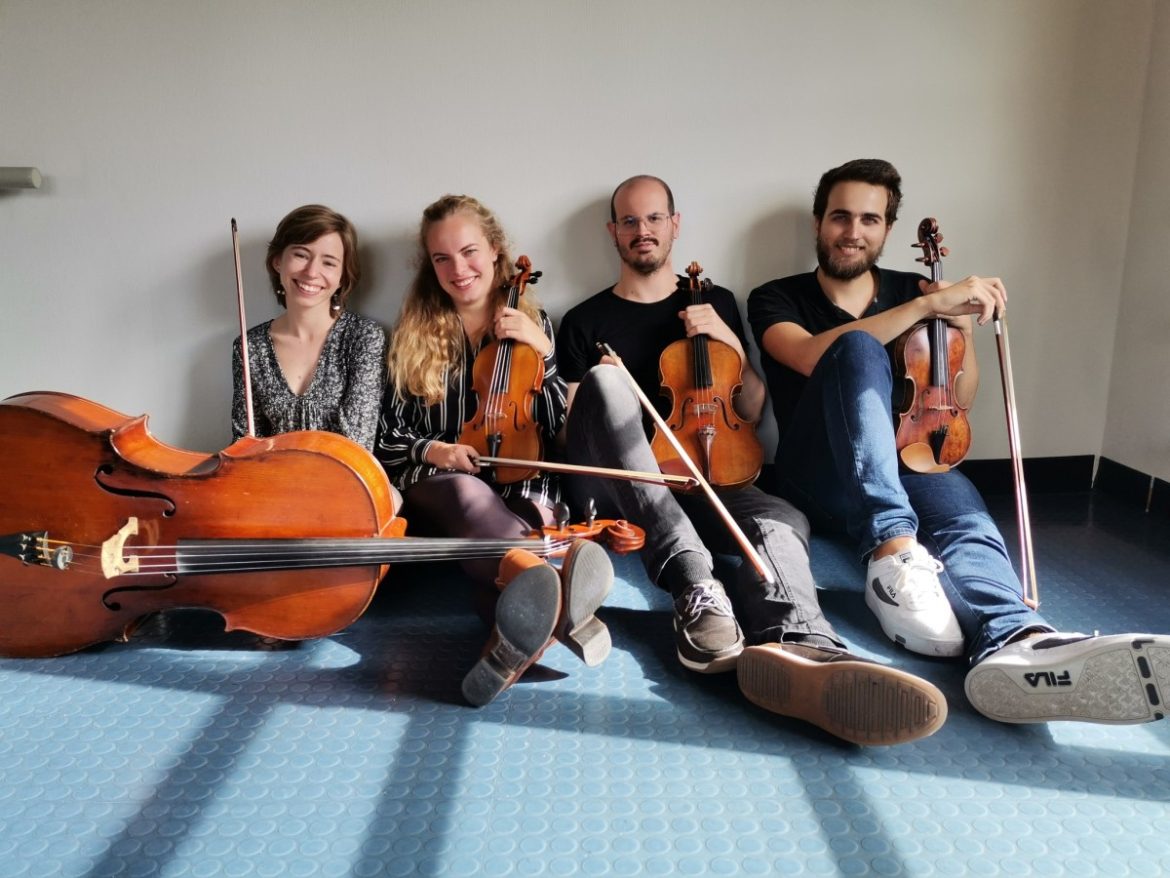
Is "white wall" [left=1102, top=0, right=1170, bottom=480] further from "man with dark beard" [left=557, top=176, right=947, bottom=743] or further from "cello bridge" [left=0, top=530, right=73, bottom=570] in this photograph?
"cello bridge" [left=0, top=530, right=73, bottom=570]

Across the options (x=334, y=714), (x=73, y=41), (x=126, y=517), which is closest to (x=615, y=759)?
(x=334, y=714)

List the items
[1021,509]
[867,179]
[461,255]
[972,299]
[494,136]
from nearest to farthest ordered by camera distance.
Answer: [1021,509] → [972,299] → [461,255] → [867,179] → [494,136]

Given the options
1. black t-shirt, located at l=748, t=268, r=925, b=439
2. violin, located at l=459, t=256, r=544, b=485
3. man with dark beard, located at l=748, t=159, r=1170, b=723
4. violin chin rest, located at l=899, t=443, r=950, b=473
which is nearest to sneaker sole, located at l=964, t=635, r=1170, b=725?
man with dark beard, located at l=748, t=159, r=1170, b=723

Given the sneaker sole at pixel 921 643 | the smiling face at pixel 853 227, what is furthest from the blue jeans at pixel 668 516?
the smiling face at pixel 853 227

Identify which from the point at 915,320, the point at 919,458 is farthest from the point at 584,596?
the point at 915,320

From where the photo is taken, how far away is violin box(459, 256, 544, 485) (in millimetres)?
1923

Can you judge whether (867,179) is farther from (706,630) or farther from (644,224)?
(706,630)

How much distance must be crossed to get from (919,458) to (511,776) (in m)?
1.19

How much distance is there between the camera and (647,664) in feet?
5.25

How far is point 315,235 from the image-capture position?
82.7 inches

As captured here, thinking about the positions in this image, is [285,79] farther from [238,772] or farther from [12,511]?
[238,772]

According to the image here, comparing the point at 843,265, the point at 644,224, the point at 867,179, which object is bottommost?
the point at 843,265

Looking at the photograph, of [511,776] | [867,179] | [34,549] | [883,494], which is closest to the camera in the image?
[511,776]

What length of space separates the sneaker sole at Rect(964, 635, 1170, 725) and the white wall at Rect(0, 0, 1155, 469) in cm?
139
